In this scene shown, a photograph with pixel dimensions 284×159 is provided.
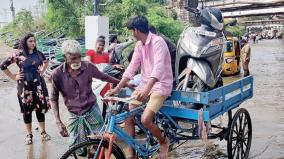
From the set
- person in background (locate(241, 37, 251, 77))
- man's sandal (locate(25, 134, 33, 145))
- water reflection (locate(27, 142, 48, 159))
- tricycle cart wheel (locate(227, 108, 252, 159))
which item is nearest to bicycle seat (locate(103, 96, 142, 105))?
tricycle cart wheel (locate(227, 108, 252, 159))

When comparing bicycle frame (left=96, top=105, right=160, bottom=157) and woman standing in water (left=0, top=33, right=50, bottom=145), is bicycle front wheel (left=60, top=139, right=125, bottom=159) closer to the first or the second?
bicycle frame (left=96, top=105, right=160, bottom=157)

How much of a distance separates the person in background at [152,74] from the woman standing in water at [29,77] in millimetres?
2308

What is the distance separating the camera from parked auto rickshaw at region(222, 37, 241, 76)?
14.9 m

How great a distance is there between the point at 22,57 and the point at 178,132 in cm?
265

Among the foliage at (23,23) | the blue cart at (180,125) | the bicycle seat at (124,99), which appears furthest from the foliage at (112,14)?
the bicycle seat at (124,99)

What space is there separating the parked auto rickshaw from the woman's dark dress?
9.69 m

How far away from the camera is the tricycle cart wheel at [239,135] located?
4.64 m

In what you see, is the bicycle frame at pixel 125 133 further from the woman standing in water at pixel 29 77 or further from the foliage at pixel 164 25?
the foliage at pixel 164 25

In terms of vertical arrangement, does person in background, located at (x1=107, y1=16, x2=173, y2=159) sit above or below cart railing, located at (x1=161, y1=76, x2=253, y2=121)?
above

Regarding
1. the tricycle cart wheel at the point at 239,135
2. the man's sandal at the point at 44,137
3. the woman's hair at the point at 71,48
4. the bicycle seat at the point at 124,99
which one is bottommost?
the man's sandal at the point at 44,137

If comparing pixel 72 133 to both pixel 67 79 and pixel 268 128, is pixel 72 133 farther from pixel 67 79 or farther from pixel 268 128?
pixel 268 128

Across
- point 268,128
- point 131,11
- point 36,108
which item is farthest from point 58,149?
point 131,11

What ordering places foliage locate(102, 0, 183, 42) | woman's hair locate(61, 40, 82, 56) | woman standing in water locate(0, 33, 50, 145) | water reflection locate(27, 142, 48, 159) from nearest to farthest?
woman's hair locate(61, 40, 82, 56), water reflection locate(27, 142, 48, 159), woman standing in water locate(0, 33, 50, 145), foliage locate(102, 0, 183, 42)

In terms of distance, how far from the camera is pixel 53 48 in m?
14.8
